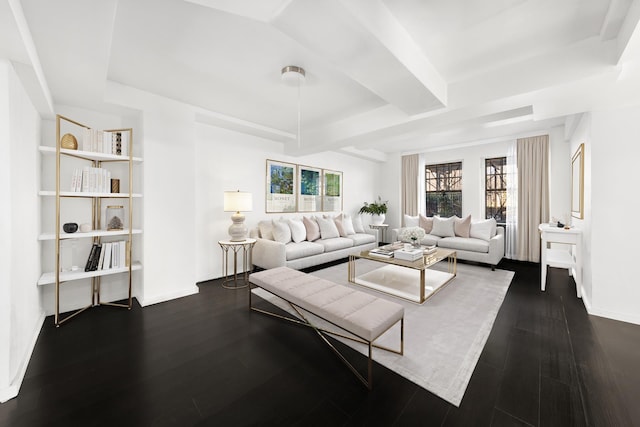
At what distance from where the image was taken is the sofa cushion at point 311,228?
4864mm

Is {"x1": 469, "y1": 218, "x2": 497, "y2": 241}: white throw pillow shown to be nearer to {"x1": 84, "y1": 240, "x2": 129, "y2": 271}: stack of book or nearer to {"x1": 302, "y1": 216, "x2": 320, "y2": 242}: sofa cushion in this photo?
{"x1": 302, "y1": 216, "x2": 320, "y2": 242}: sofa cushion

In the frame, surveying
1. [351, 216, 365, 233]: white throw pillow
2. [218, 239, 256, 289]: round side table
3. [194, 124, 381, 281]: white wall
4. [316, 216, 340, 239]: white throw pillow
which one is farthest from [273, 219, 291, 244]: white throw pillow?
[351, 216, 365, 233]: white throw pillow

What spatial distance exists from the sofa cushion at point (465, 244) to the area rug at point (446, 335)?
801mm

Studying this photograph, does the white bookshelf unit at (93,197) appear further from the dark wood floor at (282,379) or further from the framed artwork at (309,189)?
the framed artwork at (309,189)

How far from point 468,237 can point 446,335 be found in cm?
339

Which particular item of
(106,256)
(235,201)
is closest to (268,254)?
(235,201)

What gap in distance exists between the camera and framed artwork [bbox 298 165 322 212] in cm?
540

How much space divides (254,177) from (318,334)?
10.0 feet

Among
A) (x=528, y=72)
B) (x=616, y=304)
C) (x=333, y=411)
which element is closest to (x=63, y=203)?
(x=333, y=411)

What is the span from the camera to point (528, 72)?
7.67ft

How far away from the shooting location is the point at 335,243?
4.86 m

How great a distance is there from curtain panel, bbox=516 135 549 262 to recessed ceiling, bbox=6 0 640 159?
2583 millimetres

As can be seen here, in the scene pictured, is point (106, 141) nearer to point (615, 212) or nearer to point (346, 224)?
point (346, 224)

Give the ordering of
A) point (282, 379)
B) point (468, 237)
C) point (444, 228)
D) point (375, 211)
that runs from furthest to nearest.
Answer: point (375, 211), point (444, 228), point (468, 237), point (282, 379)
